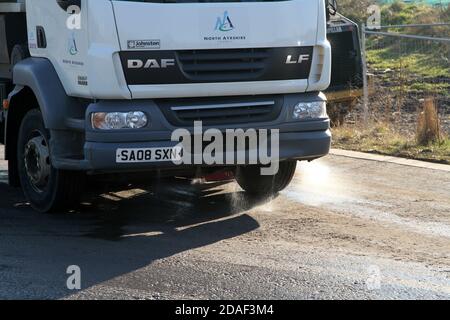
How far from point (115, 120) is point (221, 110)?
0.93 metres

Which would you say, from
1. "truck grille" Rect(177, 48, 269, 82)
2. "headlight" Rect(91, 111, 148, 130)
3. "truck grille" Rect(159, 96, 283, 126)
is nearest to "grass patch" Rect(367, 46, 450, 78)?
"truck grille" Rect(159, 96, 283, 126)

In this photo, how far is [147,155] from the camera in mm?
6414

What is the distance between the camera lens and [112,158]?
636cm

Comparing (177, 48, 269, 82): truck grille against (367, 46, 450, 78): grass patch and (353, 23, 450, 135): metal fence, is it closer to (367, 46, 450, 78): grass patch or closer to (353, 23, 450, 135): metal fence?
(353, 23, 450, 135): metal fence

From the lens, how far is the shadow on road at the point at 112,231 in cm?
565

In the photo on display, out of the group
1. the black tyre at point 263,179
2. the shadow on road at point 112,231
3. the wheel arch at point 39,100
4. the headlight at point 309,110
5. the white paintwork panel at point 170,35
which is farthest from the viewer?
the black tyre at point 263,179

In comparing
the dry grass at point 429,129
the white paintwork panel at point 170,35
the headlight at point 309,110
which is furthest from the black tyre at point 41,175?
the dry grass at point 429,129


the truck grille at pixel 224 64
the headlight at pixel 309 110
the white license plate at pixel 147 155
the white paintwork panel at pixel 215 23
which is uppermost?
the white paintwork panel at pixel 215 23

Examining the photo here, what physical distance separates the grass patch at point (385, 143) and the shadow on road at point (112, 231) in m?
3.10

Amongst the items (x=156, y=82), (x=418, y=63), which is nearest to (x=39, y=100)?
(x=156, y=82)

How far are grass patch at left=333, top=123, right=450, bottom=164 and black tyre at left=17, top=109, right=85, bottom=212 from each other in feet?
16.0
